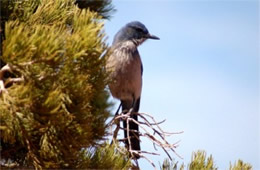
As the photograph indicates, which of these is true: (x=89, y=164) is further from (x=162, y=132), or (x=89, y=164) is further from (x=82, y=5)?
(x=82, y=5)

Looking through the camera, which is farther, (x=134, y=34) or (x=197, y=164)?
(x=134, y=34)

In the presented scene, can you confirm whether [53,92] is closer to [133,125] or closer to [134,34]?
[134,34]

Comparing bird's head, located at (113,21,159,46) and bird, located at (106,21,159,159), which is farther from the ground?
bird's head, located at (113,21,159,46)

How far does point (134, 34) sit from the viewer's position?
4.24 m

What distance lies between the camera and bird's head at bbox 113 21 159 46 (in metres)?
4.21

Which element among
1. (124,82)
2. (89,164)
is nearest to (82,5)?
(124,82)

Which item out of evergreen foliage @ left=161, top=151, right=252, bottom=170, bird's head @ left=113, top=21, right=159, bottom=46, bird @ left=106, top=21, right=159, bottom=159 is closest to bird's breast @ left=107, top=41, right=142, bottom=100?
bird @ left=106, top=21, right=159, bottom=159

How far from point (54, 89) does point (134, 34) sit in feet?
8.40

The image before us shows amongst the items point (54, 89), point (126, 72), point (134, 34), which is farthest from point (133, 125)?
point (54, 89)

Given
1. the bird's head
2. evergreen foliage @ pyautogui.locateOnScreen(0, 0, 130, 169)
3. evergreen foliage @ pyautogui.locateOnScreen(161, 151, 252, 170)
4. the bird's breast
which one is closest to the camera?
evergreen foliage @ pyautogui.locateOnScreen(0, 0, 130, 169)

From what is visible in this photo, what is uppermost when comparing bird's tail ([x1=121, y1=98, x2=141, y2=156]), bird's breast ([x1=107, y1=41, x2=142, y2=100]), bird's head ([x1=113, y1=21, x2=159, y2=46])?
bird's head ([x1=113, y1=21, x2=159, y2=46])

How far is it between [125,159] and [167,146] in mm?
277

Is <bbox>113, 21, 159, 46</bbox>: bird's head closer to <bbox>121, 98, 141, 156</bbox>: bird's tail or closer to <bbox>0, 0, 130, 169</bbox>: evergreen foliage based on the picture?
<bbox>121, 98, 141, 156</bbox>: bird's tail

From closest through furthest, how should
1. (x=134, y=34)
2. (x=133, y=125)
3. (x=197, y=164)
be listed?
(x=197, y=164) < (x=134, y=34) < (x=133, y=125)
